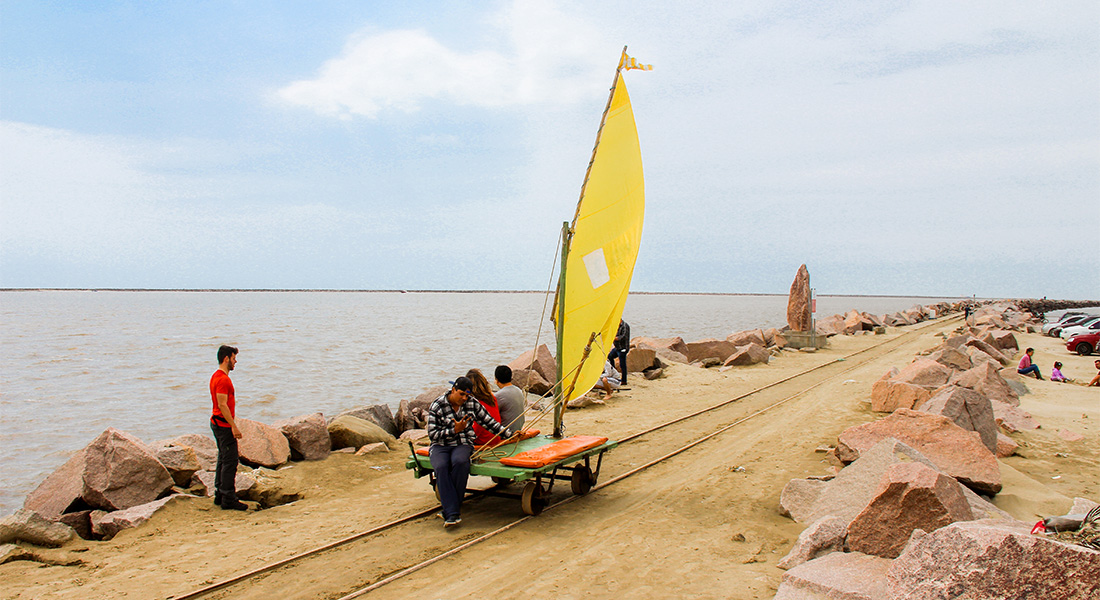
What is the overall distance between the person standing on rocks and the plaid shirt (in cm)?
69

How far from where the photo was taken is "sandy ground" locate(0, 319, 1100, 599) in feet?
17.9

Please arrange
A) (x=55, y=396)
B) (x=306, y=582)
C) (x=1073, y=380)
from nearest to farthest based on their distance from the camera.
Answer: (x=306, y=582), (x=1073, y=380), (x=55, y=396)

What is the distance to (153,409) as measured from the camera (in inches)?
717

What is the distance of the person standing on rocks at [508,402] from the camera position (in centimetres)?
789

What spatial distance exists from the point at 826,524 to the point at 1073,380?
17.3 meters

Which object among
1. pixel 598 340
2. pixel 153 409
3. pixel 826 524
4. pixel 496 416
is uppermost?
pixel 598 340

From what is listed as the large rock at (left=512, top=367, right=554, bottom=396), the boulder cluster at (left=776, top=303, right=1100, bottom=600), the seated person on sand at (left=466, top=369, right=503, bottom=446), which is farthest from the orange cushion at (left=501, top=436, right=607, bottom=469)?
the large rock at (left=512, top=367, right=554, bottom=396)

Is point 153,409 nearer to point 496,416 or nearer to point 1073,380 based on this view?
point 496,416

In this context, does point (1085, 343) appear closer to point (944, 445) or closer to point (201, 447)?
point (944, 445)

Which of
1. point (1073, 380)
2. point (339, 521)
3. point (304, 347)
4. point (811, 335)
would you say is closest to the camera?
point (339, 521)

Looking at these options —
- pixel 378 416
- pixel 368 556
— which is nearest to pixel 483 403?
pixel 368 556

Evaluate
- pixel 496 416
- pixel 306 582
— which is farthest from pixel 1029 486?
pixel 306 582

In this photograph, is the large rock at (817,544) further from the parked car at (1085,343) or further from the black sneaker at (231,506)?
the parked car at (1085,343)

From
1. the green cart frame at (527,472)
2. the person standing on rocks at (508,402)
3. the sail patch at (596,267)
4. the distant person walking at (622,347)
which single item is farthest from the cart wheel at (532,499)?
the distant person walking at (622,347)
